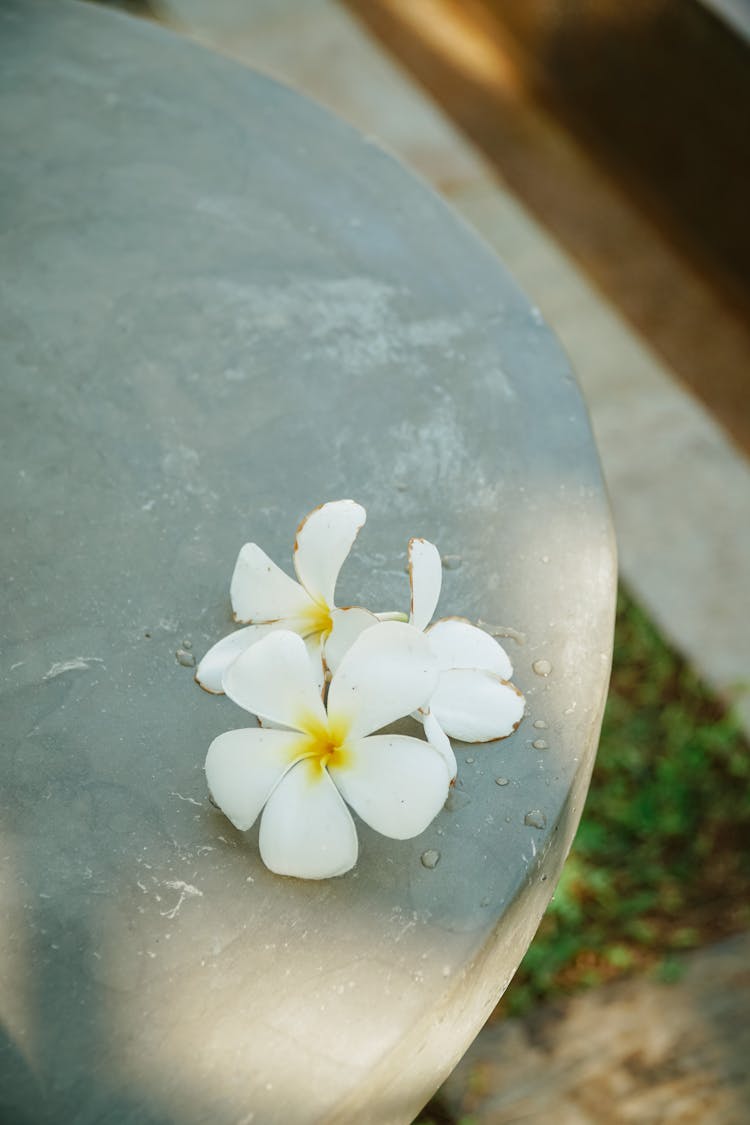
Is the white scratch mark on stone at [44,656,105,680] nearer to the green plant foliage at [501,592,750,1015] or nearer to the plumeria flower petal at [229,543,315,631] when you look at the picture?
the plumeria flower petal at [229,543,315,631]

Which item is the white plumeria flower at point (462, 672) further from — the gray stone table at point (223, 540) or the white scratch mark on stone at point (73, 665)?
the white scratch mark on stone at point (73, 665)

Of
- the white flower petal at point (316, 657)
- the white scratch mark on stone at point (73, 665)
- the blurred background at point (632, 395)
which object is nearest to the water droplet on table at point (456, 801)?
the white flower petal at point (316, 657)

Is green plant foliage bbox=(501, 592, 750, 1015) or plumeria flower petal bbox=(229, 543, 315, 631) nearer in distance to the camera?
plumeria flower petal bbox=(229, 543, 315, 631)

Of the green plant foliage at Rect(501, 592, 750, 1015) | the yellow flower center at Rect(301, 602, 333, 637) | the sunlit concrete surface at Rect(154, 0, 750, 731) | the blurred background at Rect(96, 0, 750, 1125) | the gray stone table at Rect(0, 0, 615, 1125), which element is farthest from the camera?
the sunlit concrete surface at Rect(154, 0, 750, 731)

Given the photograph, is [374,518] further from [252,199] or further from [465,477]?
[252,199]

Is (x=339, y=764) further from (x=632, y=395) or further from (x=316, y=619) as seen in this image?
(x=632, y=395)

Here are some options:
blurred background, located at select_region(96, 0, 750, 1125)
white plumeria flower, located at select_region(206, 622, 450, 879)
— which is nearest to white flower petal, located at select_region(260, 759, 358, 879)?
white plumeria flower, located at select_region(206, 622, 450, 879)
